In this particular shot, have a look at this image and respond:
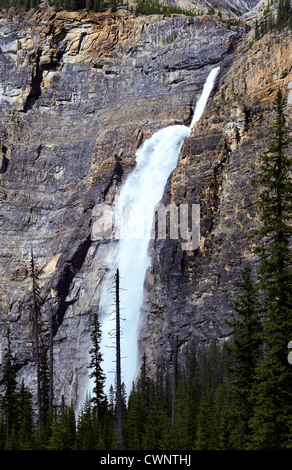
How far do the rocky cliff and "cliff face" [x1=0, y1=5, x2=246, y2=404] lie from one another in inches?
8.2

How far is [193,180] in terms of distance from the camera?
9119 centimetres

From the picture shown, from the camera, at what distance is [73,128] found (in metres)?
118

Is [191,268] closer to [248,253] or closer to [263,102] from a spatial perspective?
[248,253]

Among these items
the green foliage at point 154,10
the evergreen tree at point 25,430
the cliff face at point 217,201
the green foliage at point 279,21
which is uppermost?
the green foliage at point 154,10

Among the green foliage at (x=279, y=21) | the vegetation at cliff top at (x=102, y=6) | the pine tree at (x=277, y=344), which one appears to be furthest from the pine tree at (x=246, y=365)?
the vegetation at cliff top at (x=102, y=6)

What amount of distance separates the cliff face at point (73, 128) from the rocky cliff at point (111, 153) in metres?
0.21

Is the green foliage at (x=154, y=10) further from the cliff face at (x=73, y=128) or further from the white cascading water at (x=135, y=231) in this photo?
the white cascading water at (x=135, y=231)

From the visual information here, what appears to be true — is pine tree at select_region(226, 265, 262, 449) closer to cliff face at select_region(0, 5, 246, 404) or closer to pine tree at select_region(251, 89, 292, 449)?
pine tree at select_region(251, 89, 292, 449)

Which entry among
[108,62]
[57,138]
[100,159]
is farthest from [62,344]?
[108,62]

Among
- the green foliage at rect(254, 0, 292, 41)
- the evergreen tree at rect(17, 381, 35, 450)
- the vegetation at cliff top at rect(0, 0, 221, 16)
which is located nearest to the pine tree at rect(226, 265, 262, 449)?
the evergreen tree at rect(17, 381, 35, 450)

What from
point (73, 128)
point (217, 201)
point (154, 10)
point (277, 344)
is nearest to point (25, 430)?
point (277, 344)

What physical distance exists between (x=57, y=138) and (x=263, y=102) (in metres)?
39.8

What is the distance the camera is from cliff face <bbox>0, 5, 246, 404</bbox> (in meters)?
94.9

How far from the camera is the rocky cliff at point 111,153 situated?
277 ft
